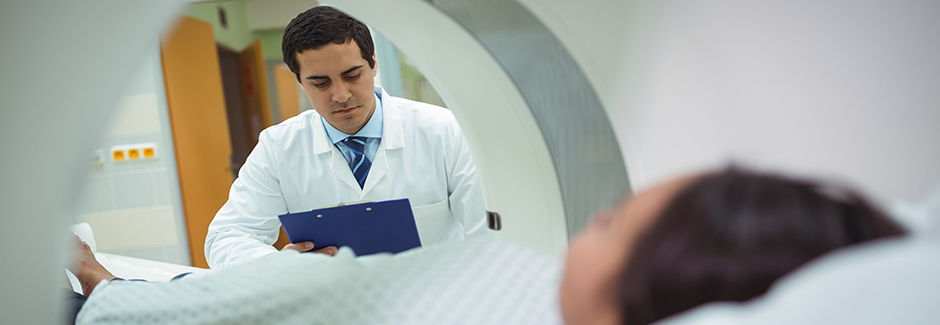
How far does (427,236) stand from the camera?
1.57m

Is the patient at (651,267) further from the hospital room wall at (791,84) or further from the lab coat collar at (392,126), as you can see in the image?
the lab coat collar at (392,126)

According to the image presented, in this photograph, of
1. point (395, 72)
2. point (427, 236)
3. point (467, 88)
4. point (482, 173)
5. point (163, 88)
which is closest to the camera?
point (467, 88)

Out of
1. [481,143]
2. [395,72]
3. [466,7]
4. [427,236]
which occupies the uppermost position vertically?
[395,72]

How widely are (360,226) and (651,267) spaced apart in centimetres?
87

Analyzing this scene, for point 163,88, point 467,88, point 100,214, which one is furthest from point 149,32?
point 100,214

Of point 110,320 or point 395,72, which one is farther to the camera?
point 395,72

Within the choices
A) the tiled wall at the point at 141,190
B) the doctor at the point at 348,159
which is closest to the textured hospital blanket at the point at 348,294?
the doctor at the point at 348,159

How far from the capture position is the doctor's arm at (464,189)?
1521mm

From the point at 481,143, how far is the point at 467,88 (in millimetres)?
128

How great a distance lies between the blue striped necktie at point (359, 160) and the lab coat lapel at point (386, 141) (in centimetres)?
3

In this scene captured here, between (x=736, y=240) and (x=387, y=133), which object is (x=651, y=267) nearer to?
(x=736, y=240)

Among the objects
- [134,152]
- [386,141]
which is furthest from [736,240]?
[134,152]

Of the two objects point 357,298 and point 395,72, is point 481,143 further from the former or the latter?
point 395,72

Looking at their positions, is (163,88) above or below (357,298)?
above
